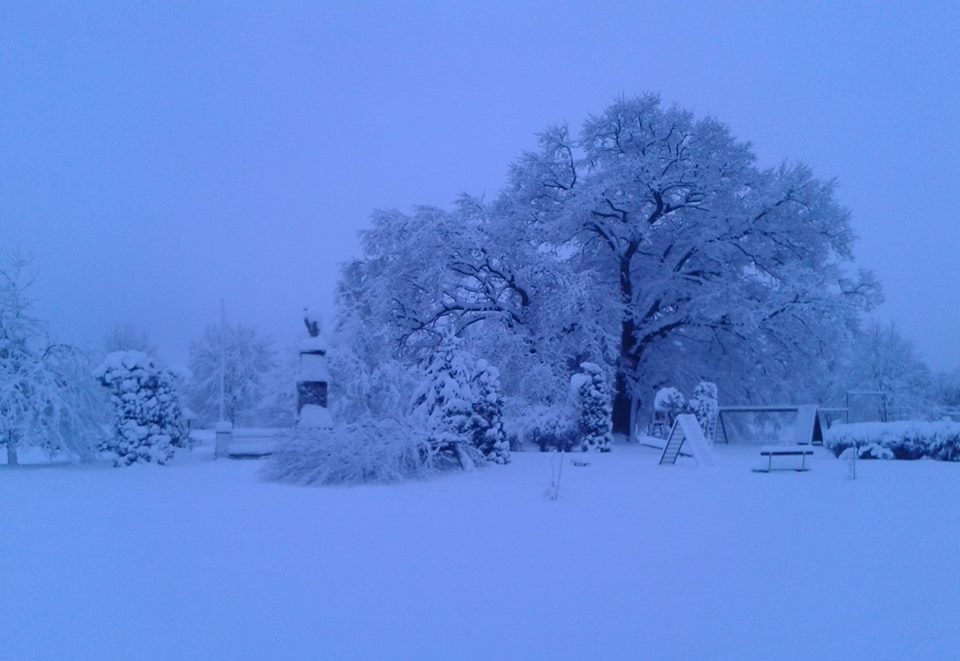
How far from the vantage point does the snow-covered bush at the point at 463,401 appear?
12766 millimetres

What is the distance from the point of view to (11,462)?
1443 centimetres

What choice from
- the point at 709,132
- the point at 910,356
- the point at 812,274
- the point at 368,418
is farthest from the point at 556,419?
the point at 910,356

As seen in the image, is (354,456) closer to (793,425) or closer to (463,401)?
(463,401)

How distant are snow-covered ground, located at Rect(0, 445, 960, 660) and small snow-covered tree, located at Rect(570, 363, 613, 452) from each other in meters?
6.35

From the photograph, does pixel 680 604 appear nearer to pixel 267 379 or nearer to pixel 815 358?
pixel 815 358

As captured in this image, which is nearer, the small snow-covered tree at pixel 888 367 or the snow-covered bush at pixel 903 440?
the snow-covered bush at pixel 903 440

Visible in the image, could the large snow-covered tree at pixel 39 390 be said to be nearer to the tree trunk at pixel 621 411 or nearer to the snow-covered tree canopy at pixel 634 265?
the snow-covered tree canopy at pixel 634 265

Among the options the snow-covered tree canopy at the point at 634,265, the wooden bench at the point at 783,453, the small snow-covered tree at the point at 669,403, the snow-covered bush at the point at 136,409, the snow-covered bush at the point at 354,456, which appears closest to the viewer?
the snow-covered bush at the point at 354,456

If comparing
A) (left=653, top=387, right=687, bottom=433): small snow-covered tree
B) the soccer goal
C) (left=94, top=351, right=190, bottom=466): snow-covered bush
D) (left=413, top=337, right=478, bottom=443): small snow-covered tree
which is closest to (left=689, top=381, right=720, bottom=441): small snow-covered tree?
(left=653, top=387, right=687, bottom=433): small snow-covered tree

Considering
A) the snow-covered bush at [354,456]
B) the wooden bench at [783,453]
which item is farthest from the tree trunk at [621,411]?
the snow-covered bush at [354,456]

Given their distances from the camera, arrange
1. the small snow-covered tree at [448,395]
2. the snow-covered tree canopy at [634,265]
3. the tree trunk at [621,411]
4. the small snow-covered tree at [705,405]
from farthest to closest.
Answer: the tree trunk at [621,411], the snow-covered tree canopy at [634,265], the small snow-covered tree at [705,405], the small snow-covered tree at [448,395]

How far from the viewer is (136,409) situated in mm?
13703

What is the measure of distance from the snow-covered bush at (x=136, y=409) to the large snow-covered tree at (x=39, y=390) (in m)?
0.66

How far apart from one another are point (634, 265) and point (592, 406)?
766cm
